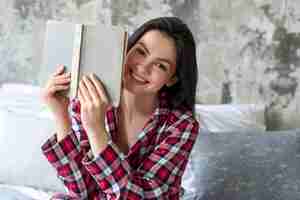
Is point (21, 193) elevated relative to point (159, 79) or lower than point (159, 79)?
lower

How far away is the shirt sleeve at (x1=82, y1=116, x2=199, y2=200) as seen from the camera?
3.51 ft

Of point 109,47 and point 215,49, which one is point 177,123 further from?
point 215,49

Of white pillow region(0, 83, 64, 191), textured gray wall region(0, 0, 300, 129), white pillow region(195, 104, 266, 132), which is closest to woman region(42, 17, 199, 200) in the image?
white pillow region(0, 83, 64, 191)

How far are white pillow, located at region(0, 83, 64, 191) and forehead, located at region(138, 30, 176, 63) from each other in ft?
2.21

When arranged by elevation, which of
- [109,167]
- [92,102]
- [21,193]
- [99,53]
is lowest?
[21,193]

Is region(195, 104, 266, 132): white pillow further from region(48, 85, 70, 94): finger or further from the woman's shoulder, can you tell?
region(48, 85, 70, 94): finger

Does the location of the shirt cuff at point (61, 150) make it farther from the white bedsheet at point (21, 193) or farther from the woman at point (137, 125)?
the white bedsheet at point (21, 193)

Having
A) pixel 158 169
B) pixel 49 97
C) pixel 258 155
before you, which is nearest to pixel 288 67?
pixel 258 155

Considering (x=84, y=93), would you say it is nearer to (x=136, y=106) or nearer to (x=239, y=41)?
(x=136, y=106)

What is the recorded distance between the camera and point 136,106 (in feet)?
4.15

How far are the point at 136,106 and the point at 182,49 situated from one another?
0.21m

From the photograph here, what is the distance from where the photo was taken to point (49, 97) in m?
1.15

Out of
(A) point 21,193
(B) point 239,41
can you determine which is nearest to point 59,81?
(A) point 21,193

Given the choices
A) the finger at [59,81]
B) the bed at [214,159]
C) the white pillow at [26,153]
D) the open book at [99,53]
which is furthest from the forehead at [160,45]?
the white pillow at [26,153]
